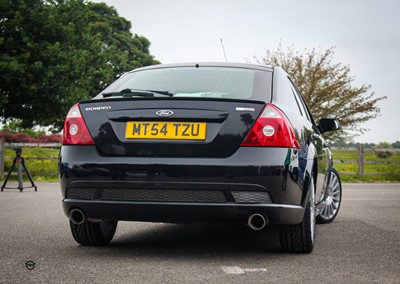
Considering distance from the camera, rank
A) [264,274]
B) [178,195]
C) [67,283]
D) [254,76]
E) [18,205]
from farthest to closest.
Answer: [18,205] → [254,76] → [178,195] → [264,274] → [67,283]

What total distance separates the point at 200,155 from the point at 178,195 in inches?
12.9

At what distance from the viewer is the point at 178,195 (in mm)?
4645

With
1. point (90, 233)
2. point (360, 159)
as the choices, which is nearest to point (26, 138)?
point (360, 159)

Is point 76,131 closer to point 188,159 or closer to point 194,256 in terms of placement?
point 188,159

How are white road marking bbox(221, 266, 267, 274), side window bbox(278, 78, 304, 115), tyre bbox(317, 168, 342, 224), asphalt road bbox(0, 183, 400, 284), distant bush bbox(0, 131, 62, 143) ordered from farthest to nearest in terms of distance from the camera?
distant bush bbox(0, 131, 62, 143) < tyre bbox(317, 168, 342, 224) < side window bbox(278, 78, 304, 115) < white road marking bbox(221, 266, 267, 274) < asphalt road bbox(0, 183, 400, 284)

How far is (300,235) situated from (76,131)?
76.3 inches

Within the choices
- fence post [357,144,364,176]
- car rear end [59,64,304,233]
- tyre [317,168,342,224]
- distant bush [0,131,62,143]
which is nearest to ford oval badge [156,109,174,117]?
car rear end [59,64,304,233]

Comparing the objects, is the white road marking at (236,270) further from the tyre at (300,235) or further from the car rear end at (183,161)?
the tyre at (300,235)

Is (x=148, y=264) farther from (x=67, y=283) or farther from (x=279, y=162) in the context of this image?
(x=279, y=162)

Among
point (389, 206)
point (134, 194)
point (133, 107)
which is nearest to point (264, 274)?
point (134, 194)

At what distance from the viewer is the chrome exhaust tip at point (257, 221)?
4.64 metres

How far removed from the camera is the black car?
15.1ft

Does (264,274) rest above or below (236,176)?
below

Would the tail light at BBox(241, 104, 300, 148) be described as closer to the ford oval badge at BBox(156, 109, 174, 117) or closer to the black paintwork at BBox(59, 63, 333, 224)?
the black paintwork at BBox(59, 63, 333, 224)
